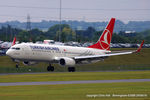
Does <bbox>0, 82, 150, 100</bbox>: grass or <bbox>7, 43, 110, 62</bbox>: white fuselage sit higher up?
<bbox>0, 82, 150, 100</bbox>: grass

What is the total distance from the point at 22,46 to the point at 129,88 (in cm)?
3318

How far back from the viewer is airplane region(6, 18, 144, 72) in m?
67.8

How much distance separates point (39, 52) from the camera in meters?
68.6

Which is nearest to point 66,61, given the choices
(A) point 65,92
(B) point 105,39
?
(B) point 105,39

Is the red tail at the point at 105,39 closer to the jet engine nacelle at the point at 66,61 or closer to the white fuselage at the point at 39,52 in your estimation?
the white fuselage at the point at 39,52

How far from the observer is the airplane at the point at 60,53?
67750 mm

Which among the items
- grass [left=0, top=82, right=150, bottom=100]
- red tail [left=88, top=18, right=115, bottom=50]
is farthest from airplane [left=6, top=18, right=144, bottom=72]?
grass [left=0, top=82, right=150, bottom=100]

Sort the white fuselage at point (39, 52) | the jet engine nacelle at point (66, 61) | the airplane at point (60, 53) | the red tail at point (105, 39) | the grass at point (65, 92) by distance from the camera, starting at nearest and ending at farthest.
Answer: the grass at point (65, 92) < the white fuselage at point (39, 52) < the airplane at point (60, 53) < the jet engine nacelle at point (66, 61) < the red tail at point (105, 39)

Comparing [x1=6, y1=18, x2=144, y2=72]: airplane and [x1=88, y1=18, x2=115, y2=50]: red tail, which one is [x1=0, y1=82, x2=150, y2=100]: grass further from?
[x1=88, y1=18, x2=115, y2=50]: red tail

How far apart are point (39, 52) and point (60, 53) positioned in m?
4.30

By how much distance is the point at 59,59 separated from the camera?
70562 mm

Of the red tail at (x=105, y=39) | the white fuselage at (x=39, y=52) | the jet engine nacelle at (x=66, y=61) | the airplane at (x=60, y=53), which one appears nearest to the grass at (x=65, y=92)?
the white fuselage at (x=39, y=52)

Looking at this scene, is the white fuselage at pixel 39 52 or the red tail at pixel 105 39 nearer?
the white fuselage at pixel 39 52

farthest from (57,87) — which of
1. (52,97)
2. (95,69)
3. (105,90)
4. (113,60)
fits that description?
(113,60)
